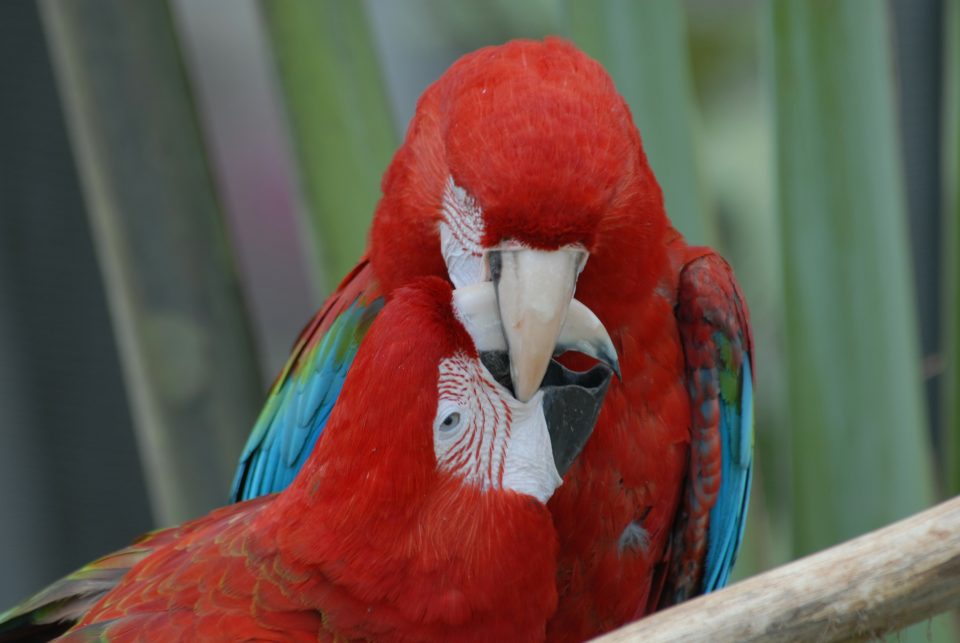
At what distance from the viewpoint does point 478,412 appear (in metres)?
0.85

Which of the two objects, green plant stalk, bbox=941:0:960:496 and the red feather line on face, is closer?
the red feather line on face

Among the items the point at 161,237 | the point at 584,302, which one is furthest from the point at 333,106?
the point at 584,302

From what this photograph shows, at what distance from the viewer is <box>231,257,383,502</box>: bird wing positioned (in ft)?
3.78

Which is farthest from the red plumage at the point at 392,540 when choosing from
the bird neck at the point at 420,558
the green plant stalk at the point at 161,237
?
the green plant stalk at the point at 161,237

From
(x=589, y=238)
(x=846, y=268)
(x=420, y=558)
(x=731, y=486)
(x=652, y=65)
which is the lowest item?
(x=731, y=486)

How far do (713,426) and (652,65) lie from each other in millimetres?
388

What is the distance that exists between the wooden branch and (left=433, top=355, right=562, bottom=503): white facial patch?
214 mm

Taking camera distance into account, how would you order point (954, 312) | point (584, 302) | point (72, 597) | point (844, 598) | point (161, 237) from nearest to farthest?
point (844, 598)
point (584, 302)
point (72, 597)
point (954, 312)
point (161, 237)

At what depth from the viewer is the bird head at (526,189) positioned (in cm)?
84

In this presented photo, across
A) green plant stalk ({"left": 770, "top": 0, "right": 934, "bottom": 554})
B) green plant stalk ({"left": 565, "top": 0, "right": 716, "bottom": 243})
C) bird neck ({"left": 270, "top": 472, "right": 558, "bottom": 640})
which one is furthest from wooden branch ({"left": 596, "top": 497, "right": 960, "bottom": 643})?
green plant stalk ({"left": 565, "top": 0, "right": 716, "bottom": 243})

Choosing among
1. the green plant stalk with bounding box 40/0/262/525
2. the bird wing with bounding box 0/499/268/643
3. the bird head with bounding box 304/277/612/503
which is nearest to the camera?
the bird head with bounding box 304/277/612/503

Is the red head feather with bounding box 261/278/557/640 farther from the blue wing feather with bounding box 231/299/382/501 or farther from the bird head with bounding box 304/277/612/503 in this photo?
the blue wing feather with bounding box 231/299/382/501

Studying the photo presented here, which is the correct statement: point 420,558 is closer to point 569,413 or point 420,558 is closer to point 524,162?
point 569,413

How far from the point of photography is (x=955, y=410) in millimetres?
1188
